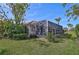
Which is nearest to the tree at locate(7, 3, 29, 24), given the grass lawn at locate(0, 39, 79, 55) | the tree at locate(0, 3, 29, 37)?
the tree at locate(0, 3, 29, 37)

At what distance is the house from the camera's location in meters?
2.63

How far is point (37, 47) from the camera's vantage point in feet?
8.59

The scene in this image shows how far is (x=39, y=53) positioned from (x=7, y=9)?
0.58 meters

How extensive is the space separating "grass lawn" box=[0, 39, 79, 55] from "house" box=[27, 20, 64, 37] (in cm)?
10

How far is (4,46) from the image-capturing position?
103 inches

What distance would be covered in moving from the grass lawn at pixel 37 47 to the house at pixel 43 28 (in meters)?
0.10

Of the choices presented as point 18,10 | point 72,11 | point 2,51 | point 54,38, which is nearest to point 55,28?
point 54,38

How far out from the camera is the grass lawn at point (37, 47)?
8.52 feet

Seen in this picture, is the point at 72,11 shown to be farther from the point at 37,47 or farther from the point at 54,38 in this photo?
the point at 37,47

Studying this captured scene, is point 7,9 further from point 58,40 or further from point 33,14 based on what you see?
point 58,40

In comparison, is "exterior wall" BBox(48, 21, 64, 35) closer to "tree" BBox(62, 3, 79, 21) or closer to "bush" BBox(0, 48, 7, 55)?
"tree" BBox(62, 3, 79, 21)

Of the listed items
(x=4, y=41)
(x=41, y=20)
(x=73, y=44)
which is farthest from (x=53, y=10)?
(x=4, y=41)

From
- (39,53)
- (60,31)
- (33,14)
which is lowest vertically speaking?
(39,53)

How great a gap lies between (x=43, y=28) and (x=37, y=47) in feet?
0.69
